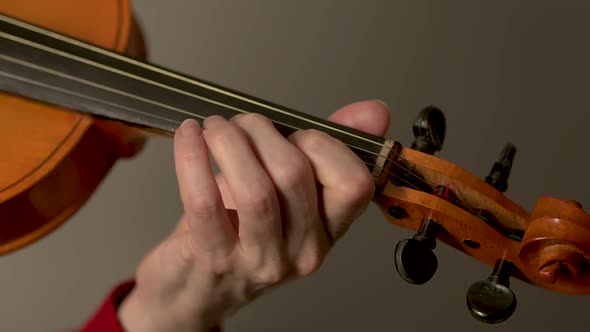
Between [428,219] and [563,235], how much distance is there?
0.11 metres

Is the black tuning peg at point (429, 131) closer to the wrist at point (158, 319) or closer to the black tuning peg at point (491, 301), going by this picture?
the black tuning peg at point (491, 301)

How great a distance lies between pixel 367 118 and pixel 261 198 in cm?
20

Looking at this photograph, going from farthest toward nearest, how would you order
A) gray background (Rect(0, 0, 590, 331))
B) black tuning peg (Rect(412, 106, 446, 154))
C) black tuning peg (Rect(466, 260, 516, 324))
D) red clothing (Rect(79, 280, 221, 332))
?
gray background (Rect(0, 0, 590, 331))
red clothing (Rect(79, 280, 221, 332))
black tuning peg (Rect(412, 106, 446, 154))
black tuning peg (Rect(466, 260, 516, 324))

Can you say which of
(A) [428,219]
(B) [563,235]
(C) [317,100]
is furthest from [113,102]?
(C) [317,100]

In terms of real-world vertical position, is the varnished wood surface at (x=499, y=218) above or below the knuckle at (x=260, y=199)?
above

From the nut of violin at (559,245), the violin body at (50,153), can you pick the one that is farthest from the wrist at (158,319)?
the nut of violin at (559,245)

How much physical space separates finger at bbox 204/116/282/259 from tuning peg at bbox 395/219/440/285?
10 cm

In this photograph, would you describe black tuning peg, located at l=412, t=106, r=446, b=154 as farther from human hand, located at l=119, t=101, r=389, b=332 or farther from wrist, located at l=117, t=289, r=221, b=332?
wrist, located at l=117, t=289, r=221, b=332

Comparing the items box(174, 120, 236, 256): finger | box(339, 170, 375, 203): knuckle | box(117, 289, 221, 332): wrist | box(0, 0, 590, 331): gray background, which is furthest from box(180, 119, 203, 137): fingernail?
box(0, 0, 590, 331): gray background

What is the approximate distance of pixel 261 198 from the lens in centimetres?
49

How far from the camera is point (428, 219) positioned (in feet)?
1.83

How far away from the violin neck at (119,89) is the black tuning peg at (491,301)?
5.5 inches

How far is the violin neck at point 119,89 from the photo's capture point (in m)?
0.58

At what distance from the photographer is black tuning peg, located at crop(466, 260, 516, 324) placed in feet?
1.60
